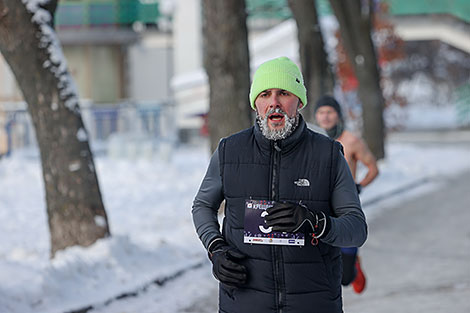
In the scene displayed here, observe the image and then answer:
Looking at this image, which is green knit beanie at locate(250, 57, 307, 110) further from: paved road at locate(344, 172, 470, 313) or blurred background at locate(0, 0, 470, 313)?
paved road at locate(344, 172, 470, 313)

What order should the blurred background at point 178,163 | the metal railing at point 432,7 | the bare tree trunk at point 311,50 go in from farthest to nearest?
the metal railing at point 432,7 → the bare tree trunk at point 311,50 → the blurred background at point 178,163

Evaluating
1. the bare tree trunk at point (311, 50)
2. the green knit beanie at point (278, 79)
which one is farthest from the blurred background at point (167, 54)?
the green knit beanie at point (278, 79)

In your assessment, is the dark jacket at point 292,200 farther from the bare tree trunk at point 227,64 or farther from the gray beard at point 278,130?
Answer: the bare tree trunk at point 227,64

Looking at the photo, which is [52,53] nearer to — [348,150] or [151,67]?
[348,150]

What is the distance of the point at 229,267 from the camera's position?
A: 12.1 ft

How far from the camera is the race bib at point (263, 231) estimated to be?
3656 mm

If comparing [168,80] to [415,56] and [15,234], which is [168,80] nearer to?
[415,56]

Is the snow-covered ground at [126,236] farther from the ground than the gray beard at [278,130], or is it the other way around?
the gray beard at [278,130]

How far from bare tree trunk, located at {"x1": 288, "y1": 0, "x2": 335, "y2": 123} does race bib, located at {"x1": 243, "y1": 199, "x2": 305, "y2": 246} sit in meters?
13.4

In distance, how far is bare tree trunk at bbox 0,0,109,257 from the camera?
8.40 meters

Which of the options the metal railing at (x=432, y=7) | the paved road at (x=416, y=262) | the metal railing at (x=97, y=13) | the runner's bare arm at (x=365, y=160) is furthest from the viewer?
the metal railing at (x=97, y=13)

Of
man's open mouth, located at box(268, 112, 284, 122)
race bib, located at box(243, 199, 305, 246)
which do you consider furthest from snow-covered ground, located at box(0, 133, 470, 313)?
man's open mouth, located at box(268, 112, 284, 122)

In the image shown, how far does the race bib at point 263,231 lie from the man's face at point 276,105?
36 centimetres

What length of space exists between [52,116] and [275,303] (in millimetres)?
5370
